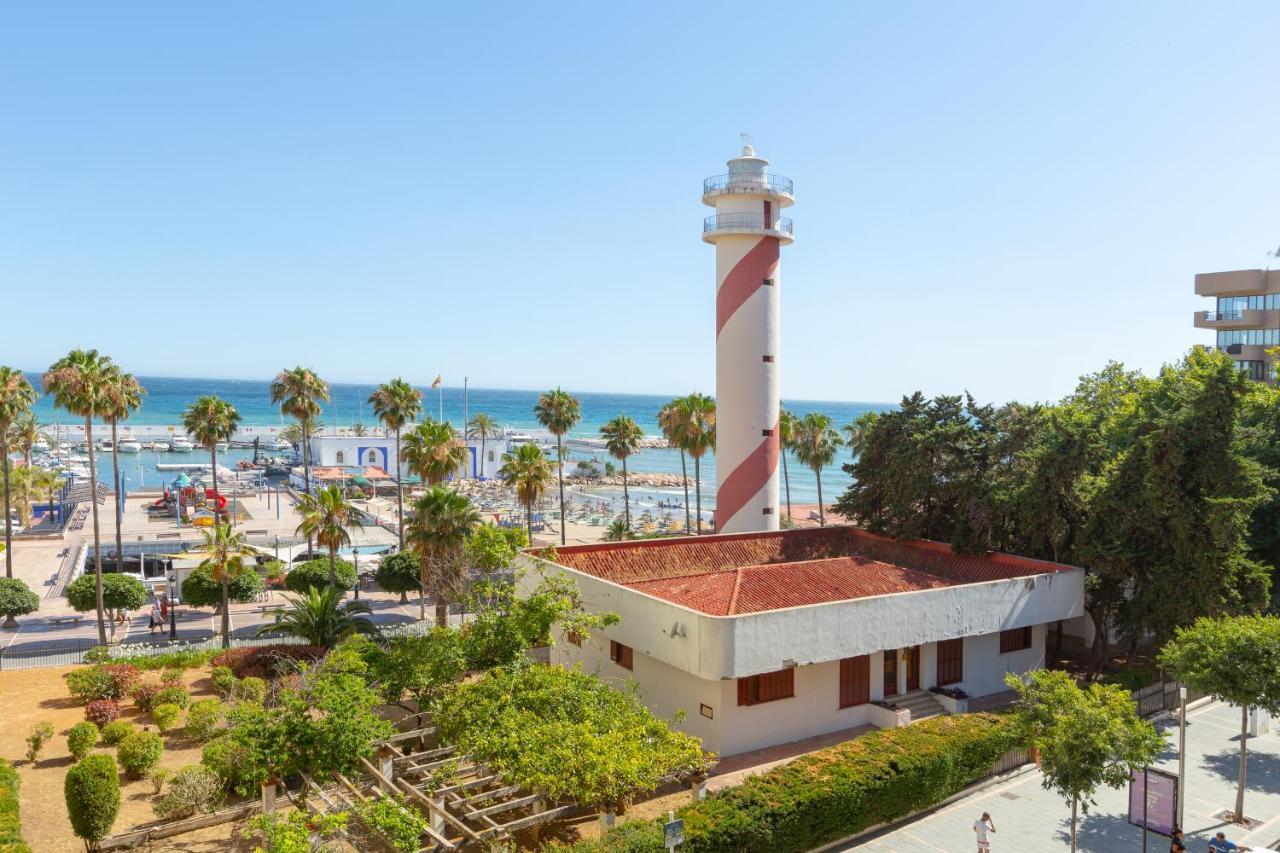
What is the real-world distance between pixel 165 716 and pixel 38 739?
288 cm

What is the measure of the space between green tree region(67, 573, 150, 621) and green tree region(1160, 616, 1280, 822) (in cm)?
3575

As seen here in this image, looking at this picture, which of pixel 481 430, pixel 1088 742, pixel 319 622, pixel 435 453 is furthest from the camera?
pixel 481 430

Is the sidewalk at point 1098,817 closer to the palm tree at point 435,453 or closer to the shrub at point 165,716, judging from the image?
the shrub at point 165,716

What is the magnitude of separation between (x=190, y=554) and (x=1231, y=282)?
221 ft

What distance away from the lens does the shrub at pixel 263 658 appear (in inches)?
1087

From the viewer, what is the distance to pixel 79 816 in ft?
55.4

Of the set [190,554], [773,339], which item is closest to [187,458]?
[190,554]

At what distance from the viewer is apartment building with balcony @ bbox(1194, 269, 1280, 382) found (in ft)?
192

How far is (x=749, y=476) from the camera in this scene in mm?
33312

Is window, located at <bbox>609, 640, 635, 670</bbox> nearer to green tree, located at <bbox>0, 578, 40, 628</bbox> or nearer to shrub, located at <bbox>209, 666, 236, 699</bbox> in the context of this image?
shrub, located at <bbox>209, 666, 236, 699</bbox>

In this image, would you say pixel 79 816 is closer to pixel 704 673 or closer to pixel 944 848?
pixel 704 673

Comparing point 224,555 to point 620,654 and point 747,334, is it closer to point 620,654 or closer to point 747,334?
point 620,654

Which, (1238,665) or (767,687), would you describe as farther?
(767,687)

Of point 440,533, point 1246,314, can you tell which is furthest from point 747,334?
point 1246,314
